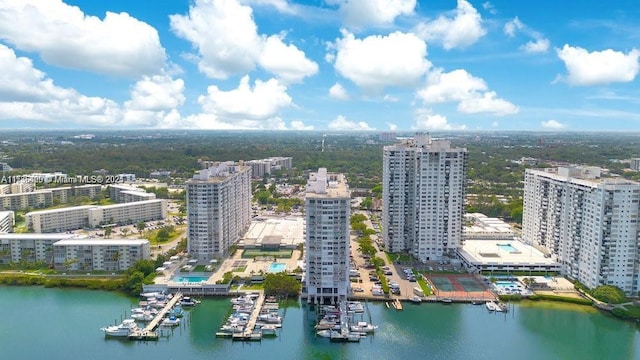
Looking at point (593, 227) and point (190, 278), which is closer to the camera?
point (593, 227)

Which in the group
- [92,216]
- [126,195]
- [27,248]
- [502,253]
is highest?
[126,195]

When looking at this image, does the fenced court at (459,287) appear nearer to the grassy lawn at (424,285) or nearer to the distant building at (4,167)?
the grassy lawn at (424,285)

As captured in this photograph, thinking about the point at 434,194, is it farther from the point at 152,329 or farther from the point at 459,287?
the point at 152,329

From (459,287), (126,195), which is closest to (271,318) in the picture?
(459,287)

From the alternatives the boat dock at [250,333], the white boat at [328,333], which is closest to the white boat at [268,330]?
the boat dock at [250,333]

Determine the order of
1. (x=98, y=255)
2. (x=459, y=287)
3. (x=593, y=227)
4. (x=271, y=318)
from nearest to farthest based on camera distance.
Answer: (x=271, y=318) < (x=593, y=227) < (x=459, y=287) < (x=98, y=255)

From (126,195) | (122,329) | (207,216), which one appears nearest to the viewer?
(122,329)
